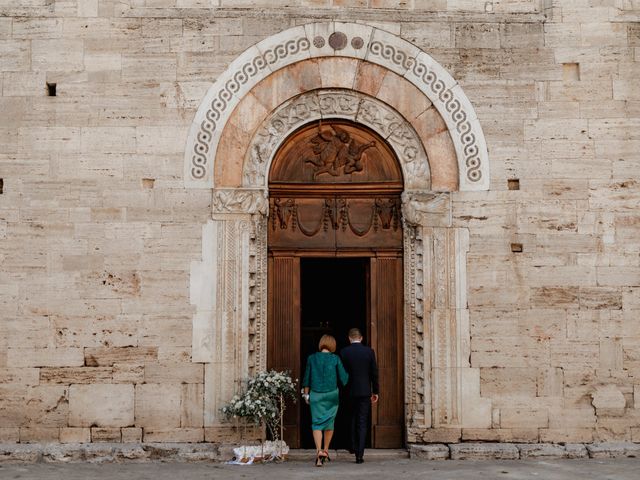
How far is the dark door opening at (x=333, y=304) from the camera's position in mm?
11125

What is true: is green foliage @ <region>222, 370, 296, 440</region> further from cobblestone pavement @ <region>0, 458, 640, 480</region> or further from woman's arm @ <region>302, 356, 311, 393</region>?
cobblestone pavement @ <region>0, 458, 640, 480</region>

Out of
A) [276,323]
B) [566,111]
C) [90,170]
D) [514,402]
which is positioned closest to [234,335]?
[276,323]

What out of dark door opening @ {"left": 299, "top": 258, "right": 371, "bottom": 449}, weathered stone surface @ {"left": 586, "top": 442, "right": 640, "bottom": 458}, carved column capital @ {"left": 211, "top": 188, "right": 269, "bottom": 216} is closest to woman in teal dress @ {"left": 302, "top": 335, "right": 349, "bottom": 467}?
dark door opening @ {"left": 299, "top": 258, "right": 371, "bottom": 449}

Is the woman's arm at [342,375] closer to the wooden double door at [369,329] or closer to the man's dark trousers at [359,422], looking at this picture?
the man's dark trousers at [359,422]

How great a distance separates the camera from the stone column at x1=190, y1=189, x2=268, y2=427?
10055mm

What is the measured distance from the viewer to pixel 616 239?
33.9ft

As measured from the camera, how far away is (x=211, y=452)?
32.2 feet

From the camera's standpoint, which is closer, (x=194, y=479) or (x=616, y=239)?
(x=194, y=479)

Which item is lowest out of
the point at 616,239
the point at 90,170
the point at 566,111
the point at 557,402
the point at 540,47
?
the point at 557,402

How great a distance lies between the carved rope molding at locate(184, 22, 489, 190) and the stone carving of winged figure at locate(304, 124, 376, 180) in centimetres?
97

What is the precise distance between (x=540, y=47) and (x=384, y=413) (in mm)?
4838

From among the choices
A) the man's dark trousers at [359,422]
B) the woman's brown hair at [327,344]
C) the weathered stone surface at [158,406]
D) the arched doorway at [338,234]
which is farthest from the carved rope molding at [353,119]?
the weathered stone surface at [158,406]

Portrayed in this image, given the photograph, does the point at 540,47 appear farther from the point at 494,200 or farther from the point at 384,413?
the point at 384,413

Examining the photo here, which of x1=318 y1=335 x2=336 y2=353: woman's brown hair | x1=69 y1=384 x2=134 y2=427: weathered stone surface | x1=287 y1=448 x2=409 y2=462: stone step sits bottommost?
x1=287 y1=448 x2=409 y2=462: stone step
